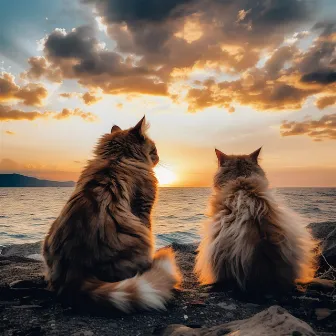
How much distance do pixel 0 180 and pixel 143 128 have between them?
16847cm

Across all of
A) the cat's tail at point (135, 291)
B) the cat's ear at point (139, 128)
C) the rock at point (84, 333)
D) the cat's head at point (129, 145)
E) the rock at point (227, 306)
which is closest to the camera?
the rock at point (84, 333)

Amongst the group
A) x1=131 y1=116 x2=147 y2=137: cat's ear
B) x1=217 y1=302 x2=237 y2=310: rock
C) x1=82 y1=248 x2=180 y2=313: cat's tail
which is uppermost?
x1=131 y1=116 x2=147 y2=137: cat's ear

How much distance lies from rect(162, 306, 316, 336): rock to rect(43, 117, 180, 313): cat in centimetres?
61

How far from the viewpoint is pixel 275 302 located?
3.53 meters

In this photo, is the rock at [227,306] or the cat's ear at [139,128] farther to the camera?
the cat's ear at [139,128]

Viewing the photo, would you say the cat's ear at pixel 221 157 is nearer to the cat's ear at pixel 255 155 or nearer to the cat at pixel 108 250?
the cat's ear at pixel 255 155

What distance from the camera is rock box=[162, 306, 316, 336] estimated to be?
200 cm

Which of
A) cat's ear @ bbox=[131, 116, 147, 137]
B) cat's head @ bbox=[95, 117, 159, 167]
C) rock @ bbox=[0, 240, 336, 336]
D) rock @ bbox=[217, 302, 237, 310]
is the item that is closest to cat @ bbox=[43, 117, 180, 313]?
rock @ bbox=[0, 240, 336, 336]

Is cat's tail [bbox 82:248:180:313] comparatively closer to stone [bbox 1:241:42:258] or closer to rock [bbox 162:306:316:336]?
rock [bbox 162:306:316:336]

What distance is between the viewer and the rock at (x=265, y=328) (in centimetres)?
200

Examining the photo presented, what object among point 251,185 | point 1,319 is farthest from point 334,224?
point 1,319

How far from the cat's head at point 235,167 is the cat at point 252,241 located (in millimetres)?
20

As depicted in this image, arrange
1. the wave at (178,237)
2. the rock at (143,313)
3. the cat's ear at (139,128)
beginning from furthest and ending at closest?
the wave at (178,237)
the cat's ear at (139,128)
the rock at (143,313)

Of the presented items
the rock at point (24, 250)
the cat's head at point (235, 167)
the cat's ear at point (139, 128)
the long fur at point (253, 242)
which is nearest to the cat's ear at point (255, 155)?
the cat's head at point (235, 167)
